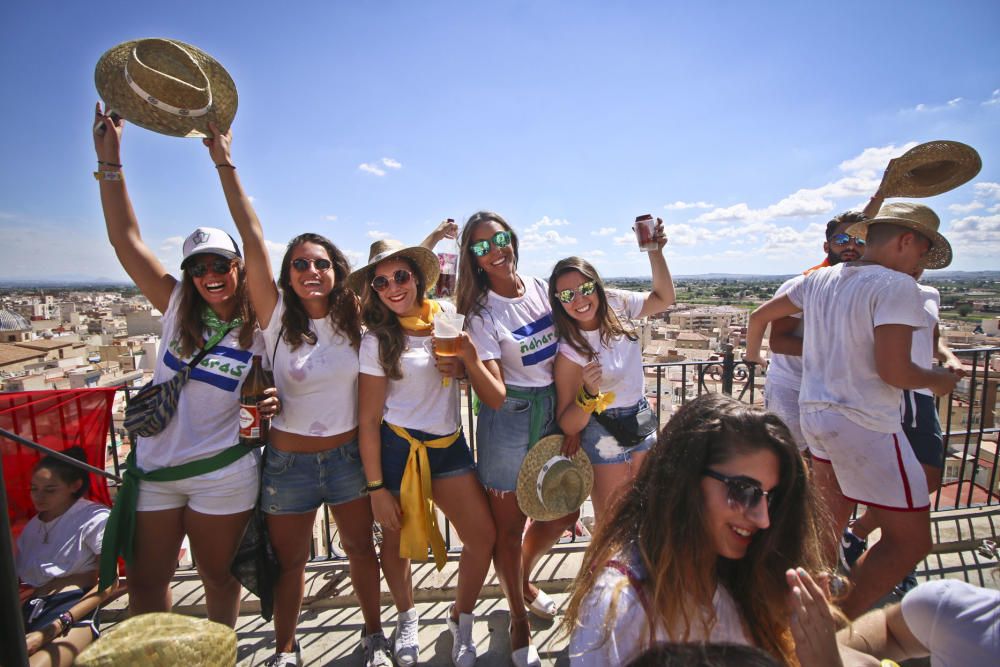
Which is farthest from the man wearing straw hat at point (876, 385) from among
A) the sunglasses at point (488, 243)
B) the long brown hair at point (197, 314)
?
the long brown hair at point (197, 314)

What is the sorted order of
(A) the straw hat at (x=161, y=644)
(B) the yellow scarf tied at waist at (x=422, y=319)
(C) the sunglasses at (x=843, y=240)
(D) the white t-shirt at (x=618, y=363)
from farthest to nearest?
(C) the sunglasses at (x=843, y=240)
(D) the white t-shirt at (x=618, y=363)
(B) the yellow scarf tied at waist at (x=422, y=319)
(A) the straw hat at (x=161, y=644)

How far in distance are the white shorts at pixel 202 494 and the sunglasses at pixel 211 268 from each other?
0.96 metres

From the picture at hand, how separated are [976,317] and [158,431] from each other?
92.2m

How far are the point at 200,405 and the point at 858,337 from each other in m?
3.37

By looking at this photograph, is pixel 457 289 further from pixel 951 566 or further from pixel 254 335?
pixel 951 566

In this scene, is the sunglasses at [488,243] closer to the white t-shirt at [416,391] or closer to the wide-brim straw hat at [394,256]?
the wide-brim straw hat at [394,256]

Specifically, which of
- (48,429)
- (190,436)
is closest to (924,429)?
(190,436)

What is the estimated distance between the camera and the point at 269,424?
102 inches

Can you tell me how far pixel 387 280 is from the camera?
2602mm

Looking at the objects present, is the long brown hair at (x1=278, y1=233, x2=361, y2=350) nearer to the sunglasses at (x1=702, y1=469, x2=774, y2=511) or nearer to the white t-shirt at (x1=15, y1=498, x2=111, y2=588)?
the white t-shirt at (x1=15, y1=498, x2=111, y2=588)

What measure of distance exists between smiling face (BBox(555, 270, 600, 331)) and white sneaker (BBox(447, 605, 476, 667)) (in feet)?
5.95

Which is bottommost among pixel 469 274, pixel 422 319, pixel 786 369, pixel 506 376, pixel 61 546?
pixel 61 546

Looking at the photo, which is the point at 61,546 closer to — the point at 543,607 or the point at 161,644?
the point at 543,607

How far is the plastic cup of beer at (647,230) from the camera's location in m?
3.00
